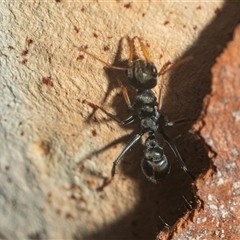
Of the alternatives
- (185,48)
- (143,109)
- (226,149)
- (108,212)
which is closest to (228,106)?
(226,149)

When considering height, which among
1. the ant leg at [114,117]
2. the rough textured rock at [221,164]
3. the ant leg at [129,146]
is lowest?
the rough textured rock at [221,164]

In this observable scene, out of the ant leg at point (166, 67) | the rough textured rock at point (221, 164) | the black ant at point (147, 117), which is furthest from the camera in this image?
the black ant at point (147, 117)

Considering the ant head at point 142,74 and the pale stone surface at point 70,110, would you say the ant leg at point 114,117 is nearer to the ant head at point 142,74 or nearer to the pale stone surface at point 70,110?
the pale stone surface at point 70,110

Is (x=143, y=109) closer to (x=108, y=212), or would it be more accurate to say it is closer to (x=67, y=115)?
(x=67, y=115)

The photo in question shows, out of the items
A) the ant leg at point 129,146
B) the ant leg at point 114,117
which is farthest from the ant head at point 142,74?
the ant leg at point 129,146

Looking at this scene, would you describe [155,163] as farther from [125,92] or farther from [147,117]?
[125,92]

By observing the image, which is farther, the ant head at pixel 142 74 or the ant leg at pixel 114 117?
the ant leg at pixel 114 117

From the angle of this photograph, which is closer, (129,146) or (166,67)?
(166,67)

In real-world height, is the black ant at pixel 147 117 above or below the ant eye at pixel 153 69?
below

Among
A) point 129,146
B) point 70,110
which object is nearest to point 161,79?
point 129,146
